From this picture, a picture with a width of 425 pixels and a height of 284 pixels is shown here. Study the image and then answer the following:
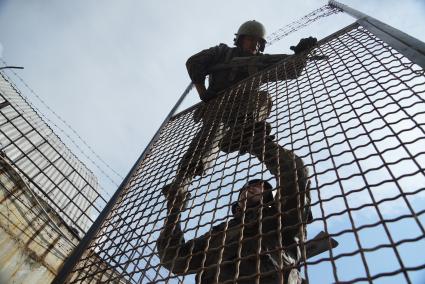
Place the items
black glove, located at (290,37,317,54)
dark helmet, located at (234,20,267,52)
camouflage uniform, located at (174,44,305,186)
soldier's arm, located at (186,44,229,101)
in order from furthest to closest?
dark helmet, located at (234,20,267,52) < soldier's arm, located at (186,44,229,101) < black glove, located at (290,37,317,54) < camouflage uniform, located at (174,44,305,186)

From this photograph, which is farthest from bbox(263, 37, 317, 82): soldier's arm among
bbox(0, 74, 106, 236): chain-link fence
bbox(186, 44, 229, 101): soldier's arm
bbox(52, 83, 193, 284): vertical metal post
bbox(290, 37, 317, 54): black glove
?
bbox(0, 74, 106, 236): chain-link fence

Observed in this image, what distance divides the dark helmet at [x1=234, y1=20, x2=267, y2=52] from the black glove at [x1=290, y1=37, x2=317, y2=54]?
164cm

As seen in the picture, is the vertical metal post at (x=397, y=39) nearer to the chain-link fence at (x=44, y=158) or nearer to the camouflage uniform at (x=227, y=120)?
the camouflage uniform at (x=227, y=120)

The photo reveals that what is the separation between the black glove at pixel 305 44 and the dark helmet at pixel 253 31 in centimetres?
164

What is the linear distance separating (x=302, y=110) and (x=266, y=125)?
0.90ft

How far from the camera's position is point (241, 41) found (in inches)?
192

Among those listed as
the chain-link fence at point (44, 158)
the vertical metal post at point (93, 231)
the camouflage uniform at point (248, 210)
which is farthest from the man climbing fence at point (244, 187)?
the chain-link fence at point (44, 158)

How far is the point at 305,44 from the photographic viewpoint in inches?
128

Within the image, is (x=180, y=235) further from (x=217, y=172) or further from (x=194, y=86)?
(x=194, y=86)

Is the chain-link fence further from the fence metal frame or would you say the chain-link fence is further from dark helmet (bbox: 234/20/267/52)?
dark helmet (bbox: 234/20/267/52)

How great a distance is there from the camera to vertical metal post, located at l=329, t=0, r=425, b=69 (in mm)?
1836

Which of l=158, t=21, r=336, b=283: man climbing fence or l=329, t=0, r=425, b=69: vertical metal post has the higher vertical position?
l=329, t=0, r=425, b=69: vertical metal post

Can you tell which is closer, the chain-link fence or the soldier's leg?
the soldier's leg

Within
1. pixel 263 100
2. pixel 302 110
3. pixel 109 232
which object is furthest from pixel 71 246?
pixel 302 110
